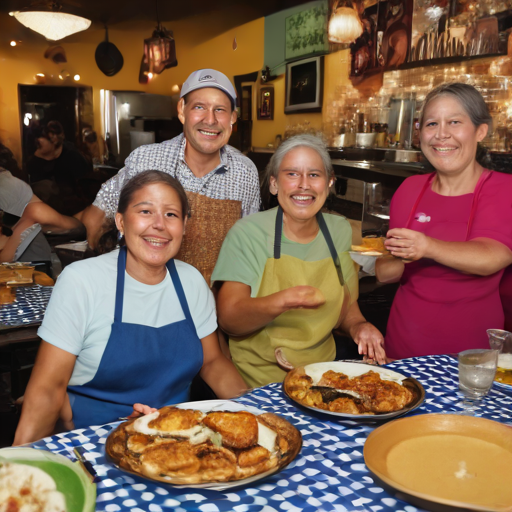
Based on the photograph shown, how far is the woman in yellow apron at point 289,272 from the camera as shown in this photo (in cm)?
212

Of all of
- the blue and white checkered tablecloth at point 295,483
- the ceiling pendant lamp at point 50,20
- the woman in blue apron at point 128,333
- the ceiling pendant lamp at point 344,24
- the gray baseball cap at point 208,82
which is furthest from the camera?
the ceiling pendant lamp at point 344,24

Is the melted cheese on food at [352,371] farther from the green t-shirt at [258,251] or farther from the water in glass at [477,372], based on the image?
the green t-shirt at [258,251]

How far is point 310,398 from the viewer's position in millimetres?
1428

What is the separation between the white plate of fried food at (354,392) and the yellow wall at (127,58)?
2450 millimetres

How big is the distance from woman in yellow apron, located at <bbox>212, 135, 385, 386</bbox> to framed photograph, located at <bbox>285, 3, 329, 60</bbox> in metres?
1.82

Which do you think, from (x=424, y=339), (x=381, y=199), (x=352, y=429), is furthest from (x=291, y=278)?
(x=381, y=199)

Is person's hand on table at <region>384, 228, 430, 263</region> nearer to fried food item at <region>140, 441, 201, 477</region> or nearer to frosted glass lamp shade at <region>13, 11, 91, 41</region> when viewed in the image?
fried food item at <region>140, 441, 201, 477</region>

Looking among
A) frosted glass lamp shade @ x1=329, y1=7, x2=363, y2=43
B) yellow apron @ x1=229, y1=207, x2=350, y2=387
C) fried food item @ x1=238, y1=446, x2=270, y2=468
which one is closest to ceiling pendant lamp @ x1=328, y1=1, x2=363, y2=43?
frosted glass lamp shade @ x1=329, y1=7, x2=363, y2=43

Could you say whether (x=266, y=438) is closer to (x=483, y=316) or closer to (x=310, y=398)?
(x=310, y=398)

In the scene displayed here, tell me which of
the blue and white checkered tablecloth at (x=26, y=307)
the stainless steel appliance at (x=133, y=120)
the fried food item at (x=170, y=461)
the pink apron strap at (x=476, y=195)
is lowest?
the blue and white checkered tablecloth at (x=26, y=307)

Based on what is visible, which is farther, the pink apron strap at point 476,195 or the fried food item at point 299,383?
the pink apron strap at point 476,195

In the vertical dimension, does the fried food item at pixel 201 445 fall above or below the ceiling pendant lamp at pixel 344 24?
below

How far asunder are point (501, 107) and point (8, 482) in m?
3.21

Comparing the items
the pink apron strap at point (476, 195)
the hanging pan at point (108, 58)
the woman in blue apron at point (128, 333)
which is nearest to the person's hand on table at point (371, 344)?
the woman in blue apron at point (128, 333)
